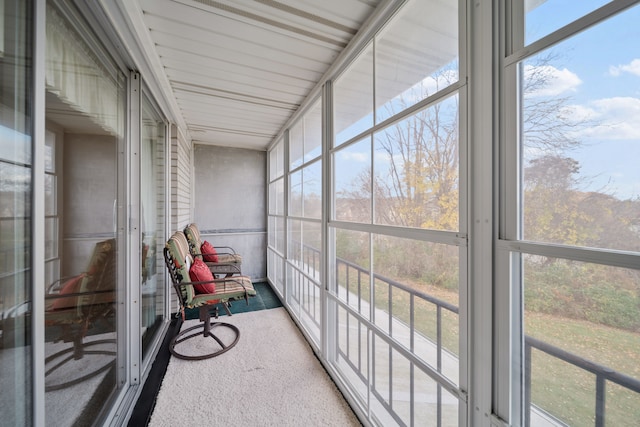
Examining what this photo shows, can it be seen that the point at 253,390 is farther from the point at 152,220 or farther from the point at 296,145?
the point at 296,145

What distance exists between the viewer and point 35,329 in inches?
31.5

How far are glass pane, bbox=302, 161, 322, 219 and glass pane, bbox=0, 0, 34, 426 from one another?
183 cm

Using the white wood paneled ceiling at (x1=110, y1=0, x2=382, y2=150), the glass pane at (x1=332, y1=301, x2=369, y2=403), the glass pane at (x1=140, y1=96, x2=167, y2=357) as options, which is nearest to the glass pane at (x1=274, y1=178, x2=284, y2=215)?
the white wood paneled ceiling at (x1=110, y1=0, x2=382, y2=150)

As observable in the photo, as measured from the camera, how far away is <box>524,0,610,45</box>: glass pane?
0.65 meters

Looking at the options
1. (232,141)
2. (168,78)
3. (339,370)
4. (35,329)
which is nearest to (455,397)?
(339,370)

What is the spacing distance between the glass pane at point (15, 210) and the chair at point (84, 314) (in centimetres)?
15

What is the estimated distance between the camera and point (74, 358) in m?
1.12

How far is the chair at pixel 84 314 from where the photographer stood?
37.6 inches

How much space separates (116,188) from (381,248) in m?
1.66

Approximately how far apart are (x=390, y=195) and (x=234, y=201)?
365 cm

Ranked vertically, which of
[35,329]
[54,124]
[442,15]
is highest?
[442,15]

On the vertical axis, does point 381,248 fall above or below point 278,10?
below

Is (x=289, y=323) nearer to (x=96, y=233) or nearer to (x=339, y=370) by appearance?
(x=339, y=370)

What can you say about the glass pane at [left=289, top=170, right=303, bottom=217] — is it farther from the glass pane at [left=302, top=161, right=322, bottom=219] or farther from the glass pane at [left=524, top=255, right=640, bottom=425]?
the glass pane at [left=524, top=255, right=640, bottom=425]
